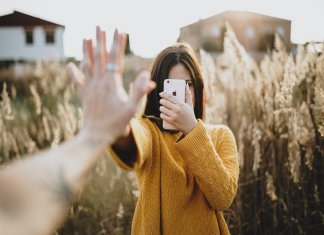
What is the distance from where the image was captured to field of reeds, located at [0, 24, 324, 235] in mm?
2162

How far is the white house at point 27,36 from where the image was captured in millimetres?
28172

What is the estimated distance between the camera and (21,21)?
2841 centimetres

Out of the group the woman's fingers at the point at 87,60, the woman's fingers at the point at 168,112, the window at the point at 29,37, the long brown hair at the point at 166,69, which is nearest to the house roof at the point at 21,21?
the window at the point at 29,37

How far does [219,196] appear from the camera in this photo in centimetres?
120

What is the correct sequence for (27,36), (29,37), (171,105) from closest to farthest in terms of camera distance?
(171,105) → (27,36) → (29,37)

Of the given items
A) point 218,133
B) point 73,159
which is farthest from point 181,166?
point 73,159

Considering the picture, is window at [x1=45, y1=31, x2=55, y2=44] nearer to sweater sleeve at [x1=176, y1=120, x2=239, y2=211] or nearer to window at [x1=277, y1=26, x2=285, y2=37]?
window at [x1=277, y1=26, x2=285, y2=37]

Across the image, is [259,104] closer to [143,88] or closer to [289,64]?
[289,64]

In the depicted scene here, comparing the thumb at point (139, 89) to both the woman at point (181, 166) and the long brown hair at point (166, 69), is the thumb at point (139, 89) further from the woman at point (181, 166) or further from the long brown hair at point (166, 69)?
the long brown hair at point (166, 69)

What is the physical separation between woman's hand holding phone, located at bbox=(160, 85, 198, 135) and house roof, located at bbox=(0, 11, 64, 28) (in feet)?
97.6

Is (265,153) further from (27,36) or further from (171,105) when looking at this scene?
(27,36)

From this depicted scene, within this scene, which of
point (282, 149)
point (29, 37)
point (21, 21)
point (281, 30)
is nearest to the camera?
point (282, 149)

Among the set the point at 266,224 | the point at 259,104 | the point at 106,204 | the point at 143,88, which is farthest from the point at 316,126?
the point at 143,88

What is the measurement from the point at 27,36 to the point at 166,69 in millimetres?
30839
